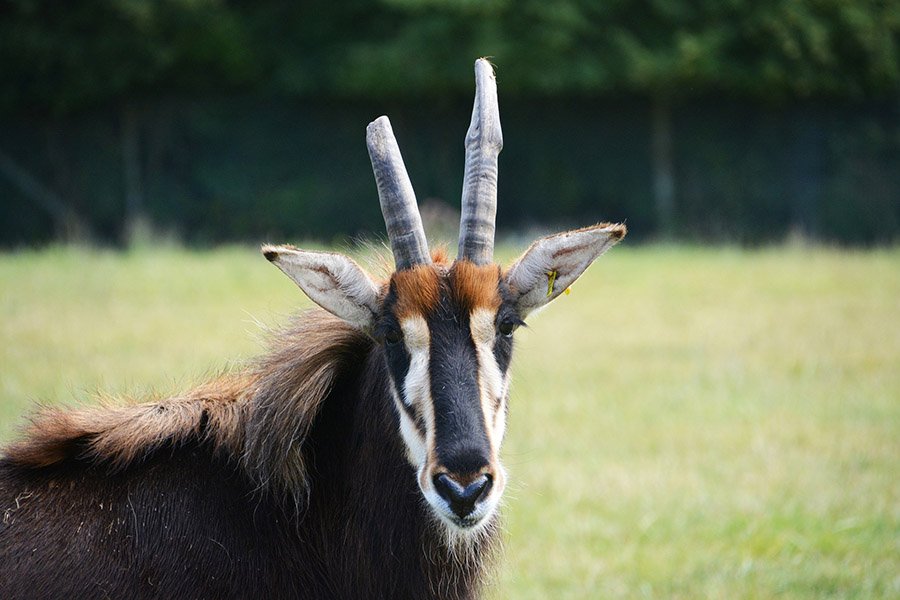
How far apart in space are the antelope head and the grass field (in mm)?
914

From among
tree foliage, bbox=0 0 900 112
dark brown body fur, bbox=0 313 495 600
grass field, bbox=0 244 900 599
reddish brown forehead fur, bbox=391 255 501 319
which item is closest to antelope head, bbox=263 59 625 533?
reddish brown forehead fur, bbox=391 255 501 319

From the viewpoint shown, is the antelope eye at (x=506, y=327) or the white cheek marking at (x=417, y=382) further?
the antelope eye at (x=506, y=327)

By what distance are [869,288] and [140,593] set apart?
12.6 meters

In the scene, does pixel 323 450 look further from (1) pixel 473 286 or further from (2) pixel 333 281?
(1) pixel 473 286

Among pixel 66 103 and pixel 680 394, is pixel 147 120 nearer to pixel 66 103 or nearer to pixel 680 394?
pixel 66 103

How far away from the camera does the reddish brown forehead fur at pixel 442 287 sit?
13.1ft

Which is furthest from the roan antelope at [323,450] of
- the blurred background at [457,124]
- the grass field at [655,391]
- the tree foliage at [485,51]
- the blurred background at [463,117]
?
the tree foliage at [485,51]

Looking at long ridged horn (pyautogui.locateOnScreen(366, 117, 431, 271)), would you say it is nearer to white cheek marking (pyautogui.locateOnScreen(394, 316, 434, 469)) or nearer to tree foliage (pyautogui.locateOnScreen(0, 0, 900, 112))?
white cheek marking (pyautogui.locateOnScreen(394, 316, 434, 469))

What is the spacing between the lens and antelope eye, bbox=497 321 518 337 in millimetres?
4098

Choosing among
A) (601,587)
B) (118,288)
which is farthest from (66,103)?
(601,587)

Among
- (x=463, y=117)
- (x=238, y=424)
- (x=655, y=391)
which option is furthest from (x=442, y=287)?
(x=463, y=117)

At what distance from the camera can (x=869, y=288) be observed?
14711mm

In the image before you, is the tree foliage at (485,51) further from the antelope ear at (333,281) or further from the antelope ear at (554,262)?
the antelope ear at (333,281)

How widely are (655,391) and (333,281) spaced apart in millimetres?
6472
